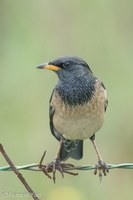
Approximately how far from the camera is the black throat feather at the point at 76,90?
5599 mm

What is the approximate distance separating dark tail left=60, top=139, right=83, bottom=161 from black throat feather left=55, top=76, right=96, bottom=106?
86 cm

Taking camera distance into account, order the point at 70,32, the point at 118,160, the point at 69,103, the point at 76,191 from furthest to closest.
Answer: the point at 70,32 → the point at 118,160 → the point at 76,191 → the point at 69,103

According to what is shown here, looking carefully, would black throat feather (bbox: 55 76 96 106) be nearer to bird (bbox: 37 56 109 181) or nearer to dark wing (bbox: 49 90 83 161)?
bird (bbox: 37 56 109 181)

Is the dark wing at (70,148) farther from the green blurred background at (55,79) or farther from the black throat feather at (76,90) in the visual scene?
the black throat feather at (76,90)

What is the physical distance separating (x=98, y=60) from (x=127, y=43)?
57cm

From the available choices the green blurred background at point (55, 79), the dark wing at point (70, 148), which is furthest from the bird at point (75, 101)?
the green blurred background at point (55, 79)

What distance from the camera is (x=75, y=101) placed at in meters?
5.59

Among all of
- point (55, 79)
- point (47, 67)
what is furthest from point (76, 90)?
point (55, 79)

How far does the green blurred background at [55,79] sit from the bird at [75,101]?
82 centimetres

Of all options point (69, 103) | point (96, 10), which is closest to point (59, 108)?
point (69, 103)

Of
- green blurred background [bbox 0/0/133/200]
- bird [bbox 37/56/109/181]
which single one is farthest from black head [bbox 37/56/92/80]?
green blurred background [bbox 0/0/133/200]

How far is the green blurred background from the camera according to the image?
6.50m

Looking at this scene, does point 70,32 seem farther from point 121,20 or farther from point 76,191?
point 76,191

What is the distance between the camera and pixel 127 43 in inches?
300
